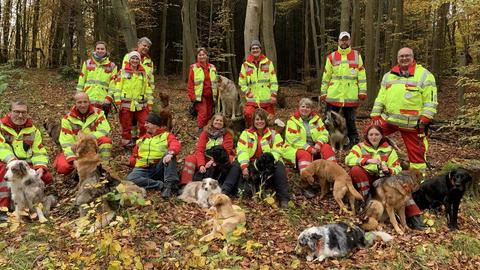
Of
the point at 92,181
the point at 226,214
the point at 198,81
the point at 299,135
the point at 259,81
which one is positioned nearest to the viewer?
the point at 226,214

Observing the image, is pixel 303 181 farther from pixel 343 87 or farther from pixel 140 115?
pixel 140 115

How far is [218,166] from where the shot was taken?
6.70m

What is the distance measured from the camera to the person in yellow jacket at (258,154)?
6297 millimetres

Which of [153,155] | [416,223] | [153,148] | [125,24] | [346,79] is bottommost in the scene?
[416,223]

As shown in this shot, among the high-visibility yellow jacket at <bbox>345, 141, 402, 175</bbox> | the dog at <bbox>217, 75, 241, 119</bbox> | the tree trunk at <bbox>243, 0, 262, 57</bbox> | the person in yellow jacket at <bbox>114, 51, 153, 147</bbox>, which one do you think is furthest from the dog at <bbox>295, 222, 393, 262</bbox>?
the tree trunk at <bbox>243, 0, 262, 57</bbox>

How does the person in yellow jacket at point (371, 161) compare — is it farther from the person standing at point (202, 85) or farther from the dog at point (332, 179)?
the person standing at point (202, 85)

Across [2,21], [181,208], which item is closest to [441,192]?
[181,208]

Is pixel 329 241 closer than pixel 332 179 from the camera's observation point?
Yes

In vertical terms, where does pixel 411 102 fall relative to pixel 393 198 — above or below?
above

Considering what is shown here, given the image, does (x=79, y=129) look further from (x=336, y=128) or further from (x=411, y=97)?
(x=411, y=97)

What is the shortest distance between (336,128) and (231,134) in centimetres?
213

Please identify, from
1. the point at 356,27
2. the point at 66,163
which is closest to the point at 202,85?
the point at 66,163

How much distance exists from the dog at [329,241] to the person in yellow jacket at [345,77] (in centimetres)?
357

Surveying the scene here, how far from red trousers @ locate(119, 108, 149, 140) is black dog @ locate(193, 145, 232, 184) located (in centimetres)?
176
